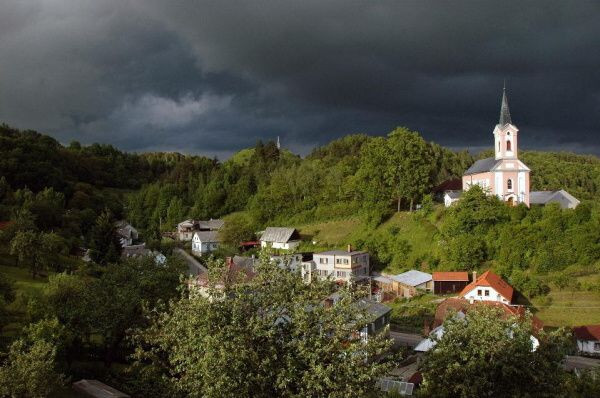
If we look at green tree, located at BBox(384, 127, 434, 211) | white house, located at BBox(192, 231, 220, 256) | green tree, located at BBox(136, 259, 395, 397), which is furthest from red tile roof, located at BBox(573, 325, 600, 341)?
white house, located at BBox(192, 231, 220, 256)

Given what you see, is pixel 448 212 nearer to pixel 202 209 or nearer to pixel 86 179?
pixel 202 209

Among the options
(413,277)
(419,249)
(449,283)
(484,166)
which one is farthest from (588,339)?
(484,166)

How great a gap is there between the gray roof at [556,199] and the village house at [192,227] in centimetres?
4363

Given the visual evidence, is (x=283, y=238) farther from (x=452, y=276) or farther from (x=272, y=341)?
(x=272, y=341)

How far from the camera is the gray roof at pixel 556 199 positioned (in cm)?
4856

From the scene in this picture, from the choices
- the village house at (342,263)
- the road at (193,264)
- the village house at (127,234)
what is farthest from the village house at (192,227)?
the village house at (342,263)

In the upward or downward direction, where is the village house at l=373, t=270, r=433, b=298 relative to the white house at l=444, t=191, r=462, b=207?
downward

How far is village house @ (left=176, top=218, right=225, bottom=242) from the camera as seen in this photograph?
76.6 m

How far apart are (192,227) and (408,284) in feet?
137

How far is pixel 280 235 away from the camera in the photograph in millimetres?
62062

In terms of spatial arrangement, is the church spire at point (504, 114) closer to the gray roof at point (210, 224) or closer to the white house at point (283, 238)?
the white house at point (283, 238)

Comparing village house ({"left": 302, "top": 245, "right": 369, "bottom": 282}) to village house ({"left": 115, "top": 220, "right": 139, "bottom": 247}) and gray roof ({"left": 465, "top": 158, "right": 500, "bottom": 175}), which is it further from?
village house ({"left": 115, "top": 220, "right": 139, "bottom": 247})

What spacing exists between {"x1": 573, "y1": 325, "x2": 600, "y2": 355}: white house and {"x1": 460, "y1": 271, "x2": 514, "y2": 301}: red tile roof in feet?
18.1

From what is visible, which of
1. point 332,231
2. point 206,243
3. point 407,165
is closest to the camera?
point 407,165
